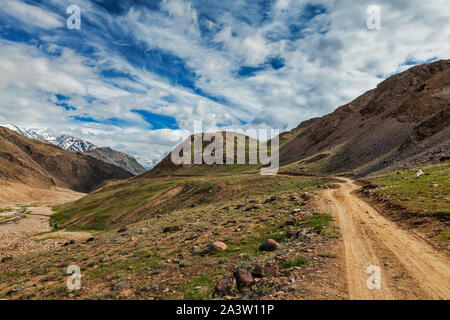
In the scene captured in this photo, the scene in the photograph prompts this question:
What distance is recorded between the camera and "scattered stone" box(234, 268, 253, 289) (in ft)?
29.6

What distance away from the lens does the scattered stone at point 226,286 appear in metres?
8.93

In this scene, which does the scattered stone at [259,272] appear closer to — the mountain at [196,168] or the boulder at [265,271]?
the boulder at [265,271]

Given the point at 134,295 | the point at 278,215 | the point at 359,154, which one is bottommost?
the point at 134,295

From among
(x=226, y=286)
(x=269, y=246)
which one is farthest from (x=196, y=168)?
(x=226, y=286)

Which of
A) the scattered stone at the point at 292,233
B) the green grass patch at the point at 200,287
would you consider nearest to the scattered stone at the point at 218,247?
the green grass patch at the point at 200,287

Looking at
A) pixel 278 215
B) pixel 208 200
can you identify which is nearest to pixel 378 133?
pixel 208 200

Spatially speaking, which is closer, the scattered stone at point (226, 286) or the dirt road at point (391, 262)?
the dirt road at point (391, 262)

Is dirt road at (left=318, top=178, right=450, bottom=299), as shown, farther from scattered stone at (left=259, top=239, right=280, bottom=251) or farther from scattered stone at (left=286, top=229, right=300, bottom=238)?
scattered stone at (left=259, top=239, right=280, bottom=251)

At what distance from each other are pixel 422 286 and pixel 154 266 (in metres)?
12.7

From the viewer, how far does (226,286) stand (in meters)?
9.09

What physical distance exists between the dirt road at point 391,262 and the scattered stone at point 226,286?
4.21 m

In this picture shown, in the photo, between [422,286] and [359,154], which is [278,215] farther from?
[359,154]

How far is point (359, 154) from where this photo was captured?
62.2 m

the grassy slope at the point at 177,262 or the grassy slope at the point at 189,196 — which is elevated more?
the grassy slope at the point at 189,196
